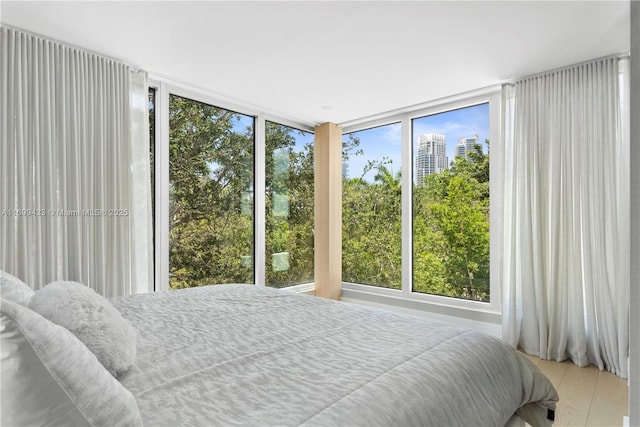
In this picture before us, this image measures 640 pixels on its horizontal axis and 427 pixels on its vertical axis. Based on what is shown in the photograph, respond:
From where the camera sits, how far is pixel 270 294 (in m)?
2.34

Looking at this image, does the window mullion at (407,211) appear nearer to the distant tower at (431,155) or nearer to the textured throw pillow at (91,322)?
the distant tower at (431,155)

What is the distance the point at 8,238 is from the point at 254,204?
7.62 feet

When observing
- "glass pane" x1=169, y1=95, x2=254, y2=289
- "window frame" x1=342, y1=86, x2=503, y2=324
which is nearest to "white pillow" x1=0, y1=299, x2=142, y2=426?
"glass pane" x1=169, y1=95, x2=254, y2=289

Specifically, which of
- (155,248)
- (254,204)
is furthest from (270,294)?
(254,204)

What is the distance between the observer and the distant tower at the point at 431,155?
4.10 metres

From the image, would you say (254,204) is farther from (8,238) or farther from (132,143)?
(8,238)

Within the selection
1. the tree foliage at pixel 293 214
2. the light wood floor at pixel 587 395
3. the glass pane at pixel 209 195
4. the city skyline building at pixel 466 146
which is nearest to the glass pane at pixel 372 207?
the tree foliage at pixel 293 214

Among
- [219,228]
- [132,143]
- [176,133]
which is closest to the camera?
[132,143]

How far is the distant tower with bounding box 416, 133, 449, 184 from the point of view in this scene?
410 centimetres

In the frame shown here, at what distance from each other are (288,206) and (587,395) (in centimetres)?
345

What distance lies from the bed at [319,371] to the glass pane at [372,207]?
2.65 meters

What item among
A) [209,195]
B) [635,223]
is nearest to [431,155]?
[209,195]

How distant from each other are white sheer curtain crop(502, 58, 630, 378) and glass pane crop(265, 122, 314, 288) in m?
2.48

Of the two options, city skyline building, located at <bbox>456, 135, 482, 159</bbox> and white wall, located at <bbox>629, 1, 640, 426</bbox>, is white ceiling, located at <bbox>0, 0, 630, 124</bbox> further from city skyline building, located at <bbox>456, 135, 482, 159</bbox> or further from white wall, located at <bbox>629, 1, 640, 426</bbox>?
white wall, located at <bbox>629, 1, 640, 426</bbox>
